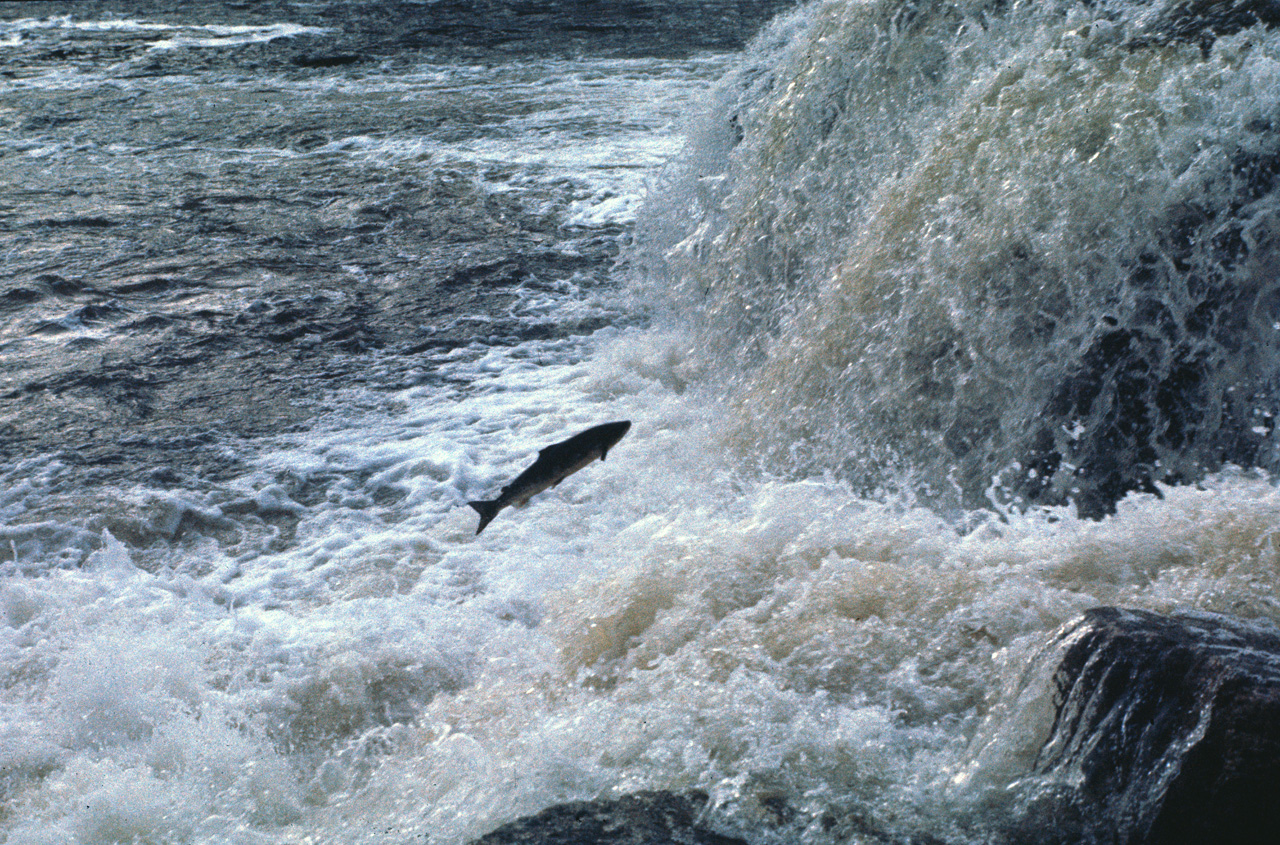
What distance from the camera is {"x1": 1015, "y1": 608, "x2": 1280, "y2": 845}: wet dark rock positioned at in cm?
198

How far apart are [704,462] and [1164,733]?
2.44 meters

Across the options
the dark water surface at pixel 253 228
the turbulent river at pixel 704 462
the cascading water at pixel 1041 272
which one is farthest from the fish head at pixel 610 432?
the dark water surface at pixel 253 228

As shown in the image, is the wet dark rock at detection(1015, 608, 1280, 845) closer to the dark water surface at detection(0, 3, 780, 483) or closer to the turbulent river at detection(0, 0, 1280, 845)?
the turbulent river at detection(0, 0, 1280, 845)

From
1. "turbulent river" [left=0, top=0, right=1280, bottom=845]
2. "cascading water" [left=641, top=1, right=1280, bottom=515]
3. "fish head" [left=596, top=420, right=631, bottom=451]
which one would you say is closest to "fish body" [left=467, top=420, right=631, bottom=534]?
"fish head" [left=596, top=420, right=631, bottom=451]

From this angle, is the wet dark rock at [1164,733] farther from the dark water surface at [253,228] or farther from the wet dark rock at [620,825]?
the dark water surface at [253,228]

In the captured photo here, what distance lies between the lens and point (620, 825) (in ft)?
7.72

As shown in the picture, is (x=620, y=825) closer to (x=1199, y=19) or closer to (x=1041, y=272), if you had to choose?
(x=1041, y=272)

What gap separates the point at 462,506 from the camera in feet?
14.4

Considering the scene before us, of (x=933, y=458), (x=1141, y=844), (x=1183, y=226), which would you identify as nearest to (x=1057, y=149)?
(x=1183, y=226)

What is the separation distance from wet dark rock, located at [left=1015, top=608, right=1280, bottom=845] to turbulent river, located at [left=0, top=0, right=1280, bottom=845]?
95 millimetres

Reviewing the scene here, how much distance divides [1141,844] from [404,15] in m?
14.7

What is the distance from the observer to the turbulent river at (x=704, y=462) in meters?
2.64

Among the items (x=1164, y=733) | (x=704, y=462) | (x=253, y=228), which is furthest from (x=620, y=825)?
(x=253, y=228)

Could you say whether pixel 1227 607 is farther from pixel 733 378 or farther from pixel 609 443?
pixel 733 378
